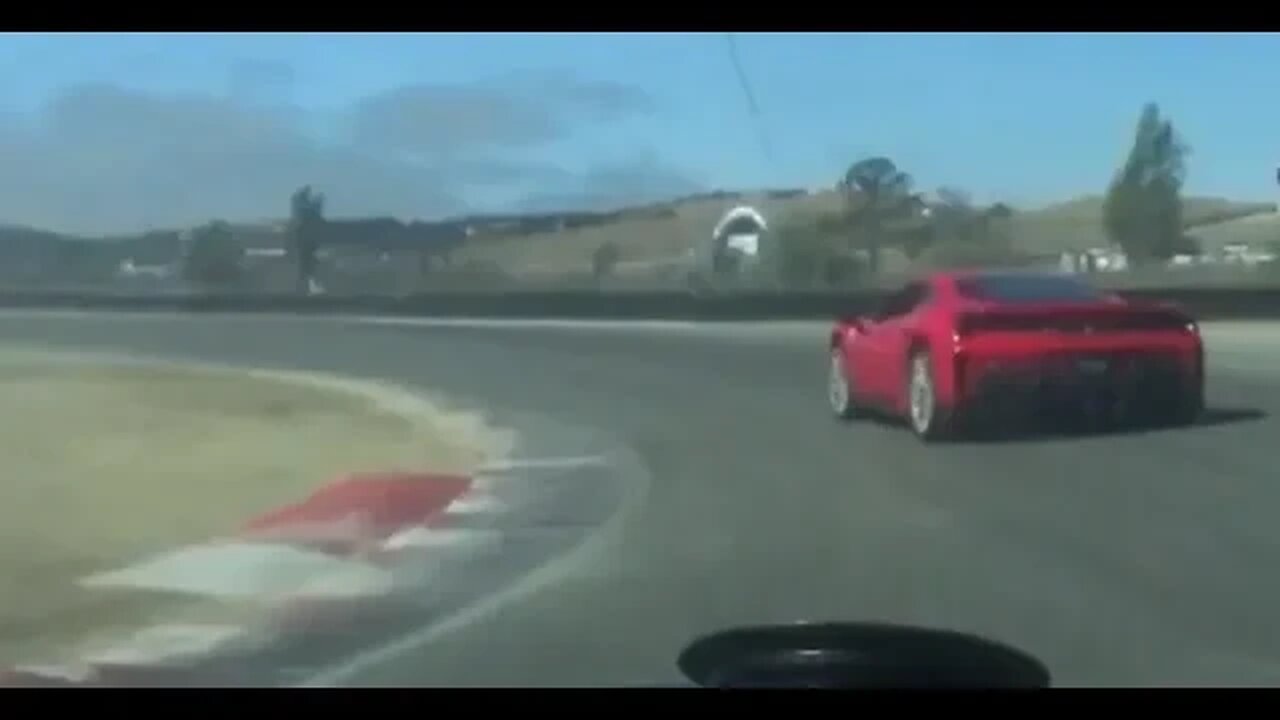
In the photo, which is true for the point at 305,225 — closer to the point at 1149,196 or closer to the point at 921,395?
the point at 921,395

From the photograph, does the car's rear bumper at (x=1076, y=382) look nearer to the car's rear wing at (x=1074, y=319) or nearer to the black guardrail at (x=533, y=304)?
the car's rear wing at (x=1074, y=319)

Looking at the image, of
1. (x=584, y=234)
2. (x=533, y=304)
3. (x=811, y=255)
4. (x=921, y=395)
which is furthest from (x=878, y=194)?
(x=533, y=304)

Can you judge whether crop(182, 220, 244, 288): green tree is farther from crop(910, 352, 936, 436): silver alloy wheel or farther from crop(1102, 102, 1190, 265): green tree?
crop(1102, 102, 1190, 265): green tree

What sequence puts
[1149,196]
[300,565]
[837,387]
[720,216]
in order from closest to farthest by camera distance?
[300,565]
[1149,196]
[720,216]
[837,387]

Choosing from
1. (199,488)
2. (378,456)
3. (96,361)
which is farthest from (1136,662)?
(96,361)

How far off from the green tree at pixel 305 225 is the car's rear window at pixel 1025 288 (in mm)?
1361

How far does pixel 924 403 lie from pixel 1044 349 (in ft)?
0.99

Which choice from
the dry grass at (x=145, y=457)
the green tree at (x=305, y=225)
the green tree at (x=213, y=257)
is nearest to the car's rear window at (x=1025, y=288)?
the dry grass at (x=145, y=457)

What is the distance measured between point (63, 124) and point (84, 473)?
725 millimetres

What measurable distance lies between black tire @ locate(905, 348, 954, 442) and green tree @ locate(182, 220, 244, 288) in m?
1.46

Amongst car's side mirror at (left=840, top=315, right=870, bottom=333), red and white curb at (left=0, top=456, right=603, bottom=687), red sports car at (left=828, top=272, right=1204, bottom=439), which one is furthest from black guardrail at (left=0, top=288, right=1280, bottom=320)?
red and white curb at (left=0, top=456, right=603, bottom=687)

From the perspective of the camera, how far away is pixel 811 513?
473 centimetres

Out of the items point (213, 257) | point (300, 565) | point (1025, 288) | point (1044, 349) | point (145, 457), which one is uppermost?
point (213, 257)

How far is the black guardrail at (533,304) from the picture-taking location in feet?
16.4
